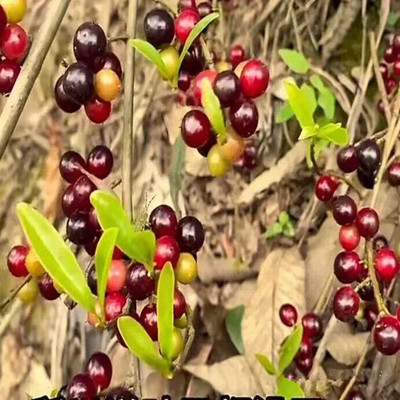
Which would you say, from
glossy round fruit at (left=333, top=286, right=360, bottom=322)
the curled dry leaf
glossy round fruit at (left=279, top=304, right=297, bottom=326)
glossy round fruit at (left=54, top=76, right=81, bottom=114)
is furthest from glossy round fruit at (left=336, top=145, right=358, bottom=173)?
the curled dry leaf

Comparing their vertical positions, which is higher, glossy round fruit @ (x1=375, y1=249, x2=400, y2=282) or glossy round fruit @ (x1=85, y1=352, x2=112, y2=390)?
glossy round fruit @ (x1=375, y1=249, x2=400, y2=282)

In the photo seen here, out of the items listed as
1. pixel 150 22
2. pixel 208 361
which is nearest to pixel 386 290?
pixel 208 361

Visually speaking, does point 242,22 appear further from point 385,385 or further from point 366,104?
point 385,385

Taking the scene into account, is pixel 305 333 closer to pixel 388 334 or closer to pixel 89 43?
pixel 388 334

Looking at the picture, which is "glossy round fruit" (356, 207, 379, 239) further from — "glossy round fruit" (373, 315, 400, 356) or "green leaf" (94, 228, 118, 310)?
"green leaf" (94, 228, 118, 310)

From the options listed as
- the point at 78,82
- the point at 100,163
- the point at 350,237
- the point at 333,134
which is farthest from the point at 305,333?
the point at 78,82

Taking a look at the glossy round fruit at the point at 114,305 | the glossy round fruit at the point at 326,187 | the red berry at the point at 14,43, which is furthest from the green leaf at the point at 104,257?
the glossy round fruit at the point at 326,187
